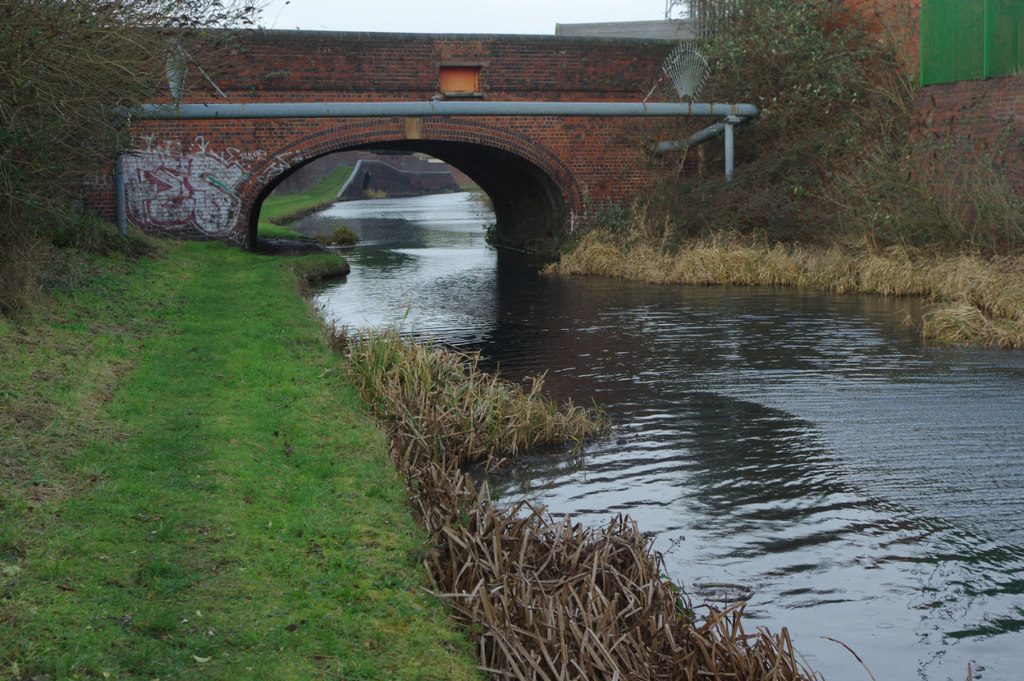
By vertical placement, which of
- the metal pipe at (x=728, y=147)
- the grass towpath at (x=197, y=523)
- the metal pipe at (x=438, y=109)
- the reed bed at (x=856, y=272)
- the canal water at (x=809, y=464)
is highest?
the metal pipe at (x=438, y=109)

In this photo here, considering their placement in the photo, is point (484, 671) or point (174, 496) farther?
point (174, 496)

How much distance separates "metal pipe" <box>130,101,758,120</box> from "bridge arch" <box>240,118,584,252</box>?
0.93 m

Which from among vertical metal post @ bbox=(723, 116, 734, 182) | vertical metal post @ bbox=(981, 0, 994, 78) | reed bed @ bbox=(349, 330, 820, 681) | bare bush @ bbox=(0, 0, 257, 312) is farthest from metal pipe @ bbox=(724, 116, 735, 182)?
reed bed @ bbox=(349, 330, 820, 681)

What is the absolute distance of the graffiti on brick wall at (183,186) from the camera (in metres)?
20.8

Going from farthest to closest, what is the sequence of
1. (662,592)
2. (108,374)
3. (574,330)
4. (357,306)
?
(357,306) < (574,330) < (108,374) < (662,592)

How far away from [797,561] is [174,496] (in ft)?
10.9

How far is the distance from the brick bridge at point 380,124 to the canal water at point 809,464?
23.5 ft

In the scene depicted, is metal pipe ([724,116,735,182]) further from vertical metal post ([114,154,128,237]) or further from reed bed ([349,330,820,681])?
reed bed ([349,330,820,681])

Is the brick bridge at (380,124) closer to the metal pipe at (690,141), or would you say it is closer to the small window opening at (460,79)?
the small window opening at (460,79)

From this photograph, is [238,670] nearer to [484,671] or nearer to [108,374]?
[484,671]

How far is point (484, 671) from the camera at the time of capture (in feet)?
13.3

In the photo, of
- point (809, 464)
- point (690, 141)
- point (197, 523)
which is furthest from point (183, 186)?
point (197, 523)

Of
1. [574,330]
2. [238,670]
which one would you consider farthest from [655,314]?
[238,670]

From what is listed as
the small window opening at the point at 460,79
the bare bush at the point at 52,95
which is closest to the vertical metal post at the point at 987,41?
the small window opening at the point at 460,79
